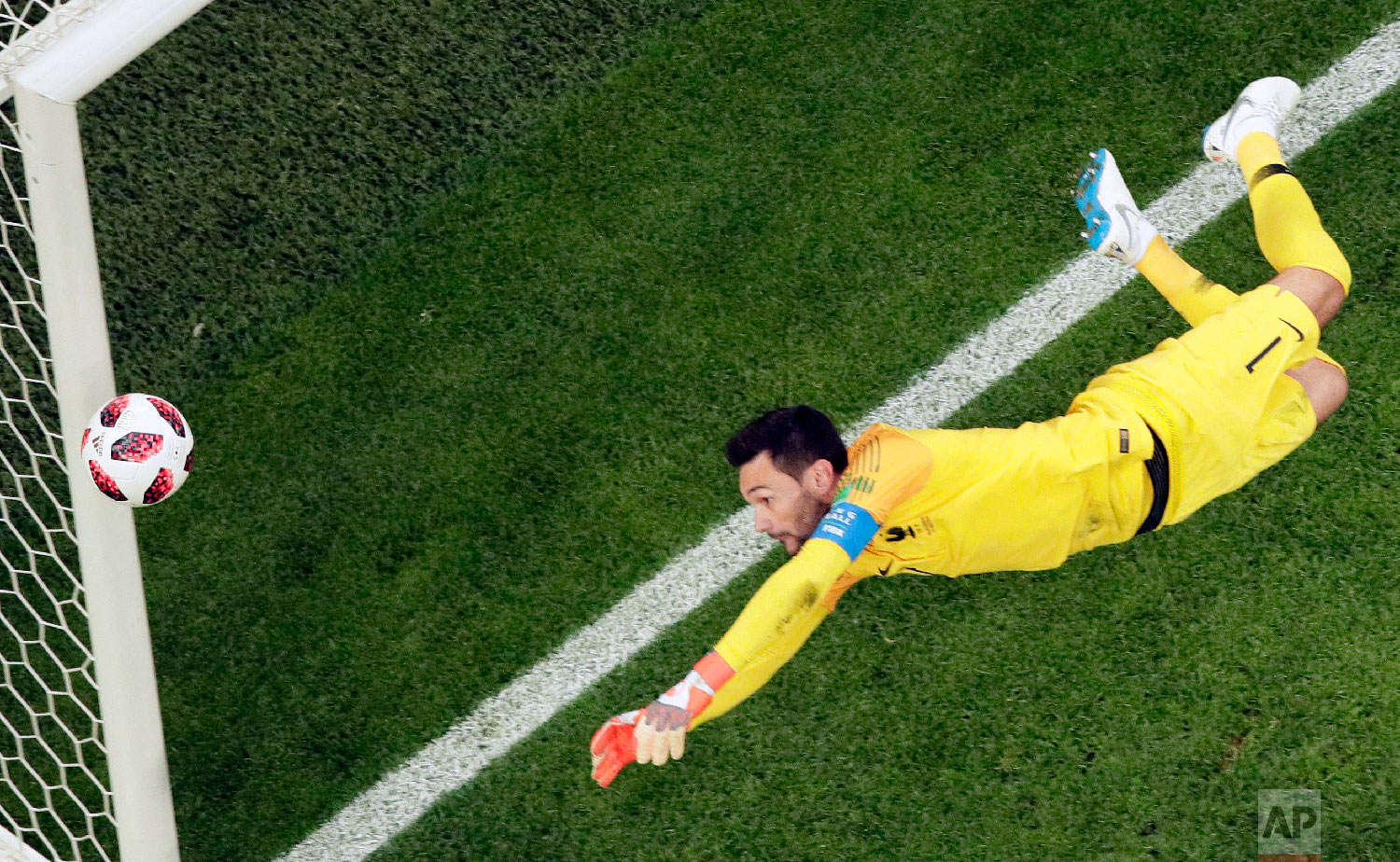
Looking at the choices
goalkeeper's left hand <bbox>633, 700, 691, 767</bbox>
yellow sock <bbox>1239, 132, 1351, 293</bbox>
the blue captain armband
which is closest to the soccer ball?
goalkeeper's left hand <bbox>633, 700, 691, 767</bbox>

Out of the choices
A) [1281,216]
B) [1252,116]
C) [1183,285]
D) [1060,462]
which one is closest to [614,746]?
[1060,462]

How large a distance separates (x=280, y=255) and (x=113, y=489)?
1.39 metres

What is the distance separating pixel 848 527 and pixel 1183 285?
1635 mm

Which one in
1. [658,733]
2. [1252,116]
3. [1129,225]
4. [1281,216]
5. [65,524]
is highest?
[1252,116]

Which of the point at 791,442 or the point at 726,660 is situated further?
the point at 791,442

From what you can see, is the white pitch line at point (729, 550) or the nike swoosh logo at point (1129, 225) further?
the white pitch line at point (729, 550)

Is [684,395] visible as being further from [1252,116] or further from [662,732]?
[1252,116]

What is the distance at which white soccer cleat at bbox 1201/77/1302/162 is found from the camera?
4801mm

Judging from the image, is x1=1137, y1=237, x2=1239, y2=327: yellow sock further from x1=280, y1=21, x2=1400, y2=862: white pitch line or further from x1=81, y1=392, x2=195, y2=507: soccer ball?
x1=81, y1=392, x2=195, y2=507: soccer ball

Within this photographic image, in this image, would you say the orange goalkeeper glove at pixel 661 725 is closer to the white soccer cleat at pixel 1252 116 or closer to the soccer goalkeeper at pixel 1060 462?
the soccer goalkeeper at pixel 1060 462

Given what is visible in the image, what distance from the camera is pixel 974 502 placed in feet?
13.5

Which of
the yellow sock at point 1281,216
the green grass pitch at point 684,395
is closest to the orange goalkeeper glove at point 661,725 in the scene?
the green grass pitch at point 684,395

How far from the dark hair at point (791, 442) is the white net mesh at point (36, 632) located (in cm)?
237

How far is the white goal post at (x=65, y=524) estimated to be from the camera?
379 centimetres
